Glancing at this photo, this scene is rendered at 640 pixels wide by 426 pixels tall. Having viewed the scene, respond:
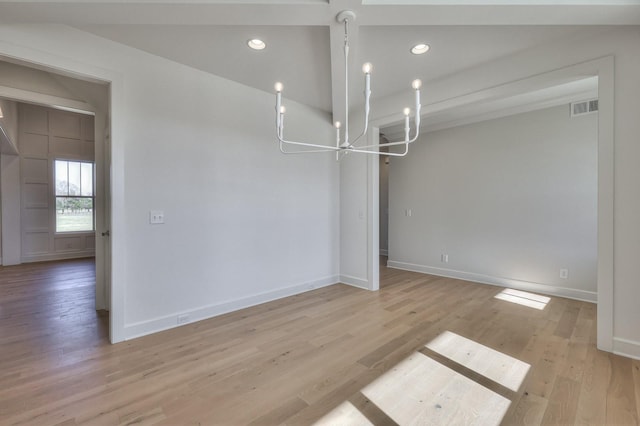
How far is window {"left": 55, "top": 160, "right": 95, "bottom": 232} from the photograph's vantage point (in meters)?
6.45

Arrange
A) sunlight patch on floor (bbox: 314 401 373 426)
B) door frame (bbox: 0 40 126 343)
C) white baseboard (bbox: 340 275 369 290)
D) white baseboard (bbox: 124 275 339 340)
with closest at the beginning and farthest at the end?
sunlight patch on floor (bbox: 314 401 373 426)
door frame (bbox: 0 40 126 343)
white baseboard (bbox: 124 275 339 340)
white baseboard (bbox: 340 275 369 290)

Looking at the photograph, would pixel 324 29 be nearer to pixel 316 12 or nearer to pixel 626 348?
pixel 316 12

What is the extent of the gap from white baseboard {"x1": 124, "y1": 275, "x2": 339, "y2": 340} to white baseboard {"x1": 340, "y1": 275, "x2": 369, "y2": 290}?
243mm

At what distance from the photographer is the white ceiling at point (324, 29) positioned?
1889 millimetres

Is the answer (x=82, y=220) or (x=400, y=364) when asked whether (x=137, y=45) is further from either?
(x=82, y=220)

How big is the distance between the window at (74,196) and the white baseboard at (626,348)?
9.42 m

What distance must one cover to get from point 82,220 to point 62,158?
1536mm

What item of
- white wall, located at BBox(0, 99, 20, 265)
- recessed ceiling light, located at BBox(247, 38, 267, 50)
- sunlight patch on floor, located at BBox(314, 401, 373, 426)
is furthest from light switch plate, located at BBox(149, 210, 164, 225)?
white wall, located at BBox(0, 99, 20, 265)

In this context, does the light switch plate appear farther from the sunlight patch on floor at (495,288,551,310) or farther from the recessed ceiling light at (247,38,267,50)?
the sunlight patch on floor at (495,288,551,310)

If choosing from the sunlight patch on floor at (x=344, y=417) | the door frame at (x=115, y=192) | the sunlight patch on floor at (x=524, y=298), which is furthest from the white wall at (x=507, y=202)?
the door frame at (x=115, y=192)

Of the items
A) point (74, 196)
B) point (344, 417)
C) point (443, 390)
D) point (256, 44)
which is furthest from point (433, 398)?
point (74, 196)

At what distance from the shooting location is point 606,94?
90.7 inches

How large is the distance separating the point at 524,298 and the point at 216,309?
4010 millimetres

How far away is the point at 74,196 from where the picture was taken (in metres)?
Result: 6.70
